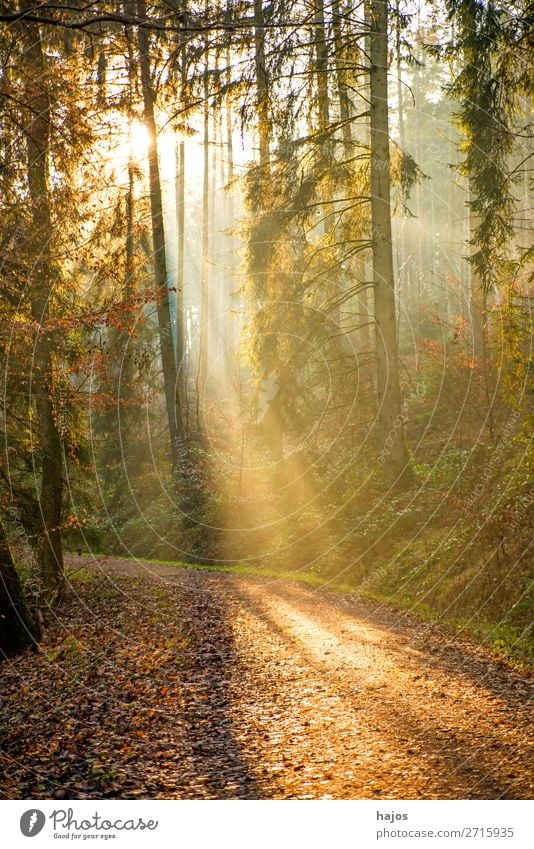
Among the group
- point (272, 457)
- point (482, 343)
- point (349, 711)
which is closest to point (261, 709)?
point (349, 711)

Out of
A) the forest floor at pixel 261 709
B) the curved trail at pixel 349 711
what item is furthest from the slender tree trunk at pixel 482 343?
the curved trail at pixel 349 711

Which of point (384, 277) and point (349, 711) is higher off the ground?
point (384, 277)

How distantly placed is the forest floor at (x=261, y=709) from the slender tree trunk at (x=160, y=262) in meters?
5.21

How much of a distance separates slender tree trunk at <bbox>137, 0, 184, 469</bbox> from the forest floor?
17.1ft

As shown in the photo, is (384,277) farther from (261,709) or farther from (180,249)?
(180,249)

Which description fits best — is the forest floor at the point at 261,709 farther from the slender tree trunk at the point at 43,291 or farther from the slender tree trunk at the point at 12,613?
the slender tree trunk at the point at 43,291

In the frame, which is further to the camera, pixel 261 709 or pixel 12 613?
pixel 12 613

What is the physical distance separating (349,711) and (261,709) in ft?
2.97

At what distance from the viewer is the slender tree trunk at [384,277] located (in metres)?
14.5

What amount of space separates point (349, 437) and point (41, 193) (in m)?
12.0

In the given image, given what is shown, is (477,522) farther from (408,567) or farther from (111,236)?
(111,236)

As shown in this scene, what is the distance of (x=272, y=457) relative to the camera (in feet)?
67.9
